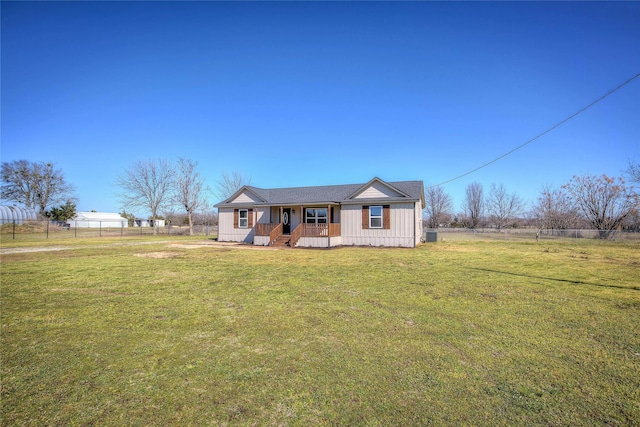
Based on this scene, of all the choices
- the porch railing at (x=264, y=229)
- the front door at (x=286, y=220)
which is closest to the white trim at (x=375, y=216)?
the front door at (x=286, y=220)

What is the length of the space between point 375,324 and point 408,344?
87 cm

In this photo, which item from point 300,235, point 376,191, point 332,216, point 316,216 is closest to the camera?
point 300,235

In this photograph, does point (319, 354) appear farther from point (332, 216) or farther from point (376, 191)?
point (332, 216)

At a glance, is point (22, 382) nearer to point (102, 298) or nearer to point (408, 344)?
point (102, 298)

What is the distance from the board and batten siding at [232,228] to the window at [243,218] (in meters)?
0.33

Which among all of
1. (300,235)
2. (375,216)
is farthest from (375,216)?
(300,235)

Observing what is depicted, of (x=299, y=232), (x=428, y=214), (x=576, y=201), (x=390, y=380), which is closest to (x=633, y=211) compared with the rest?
(x=576, y=201)

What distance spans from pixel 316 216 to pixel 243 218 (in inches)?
249

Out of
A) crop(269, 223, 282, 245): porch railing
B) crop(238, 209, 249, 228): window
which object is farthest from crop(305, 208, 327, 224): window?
crop(238, 209, 249, 228): window

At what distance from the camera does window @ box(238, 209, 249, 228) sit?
23.6 metres

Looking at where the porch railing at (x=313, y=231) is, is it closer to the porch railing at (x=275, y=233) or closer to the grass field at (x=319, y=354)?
the porch railing at (x=275, y=233)

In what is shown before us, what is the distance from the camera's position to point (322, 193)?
76.7 feet

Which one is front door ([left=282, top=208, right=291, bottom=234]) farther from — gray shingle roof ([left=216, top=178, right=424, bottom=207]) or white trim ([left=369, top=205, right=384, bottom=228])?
white trim ([left=369, top=205, right=384, bottom=228])

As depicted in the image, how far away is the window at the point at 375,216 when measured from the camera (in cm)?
2011
